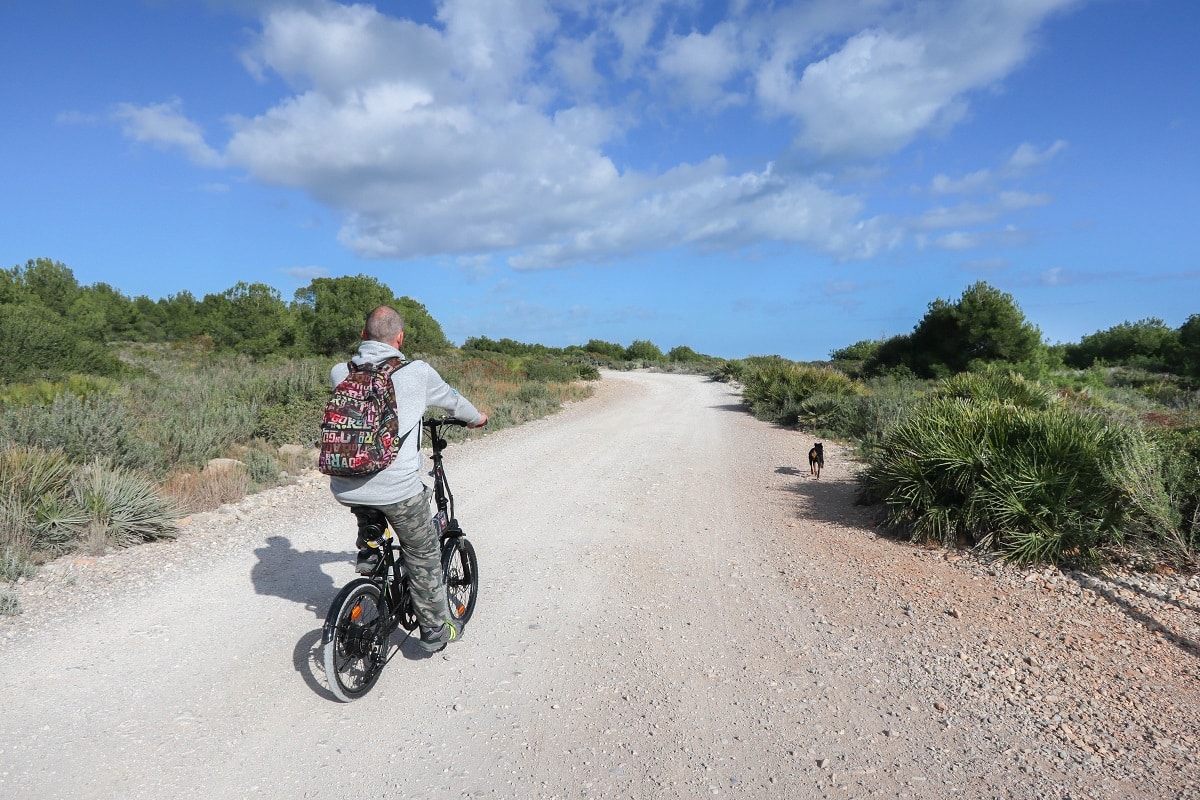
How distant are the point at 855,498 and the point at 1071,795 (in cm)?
574

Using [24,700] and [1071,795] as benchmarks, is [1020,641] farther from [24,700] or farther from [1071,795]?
[24,700]

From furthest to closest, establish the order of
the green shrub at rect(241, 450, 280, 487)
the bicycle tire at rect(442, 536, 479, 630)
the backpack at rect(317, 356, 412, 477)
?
the green shrub at rect(241, 450, 280, 487), the bicycle tire at rect(442, 536, 479, 630), the backpack at rect(317, 356, 412, 477)

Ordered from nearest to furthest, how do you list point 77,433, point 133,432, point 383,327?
point 383,327 < point 77,433 < point 133,432

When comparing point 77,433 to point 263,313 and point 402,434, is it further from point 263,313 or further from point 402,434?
point 263,313

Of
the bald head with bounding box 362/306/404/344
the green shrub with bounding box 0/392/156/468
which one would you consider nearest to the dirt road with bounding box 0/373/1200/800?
the bald head with bounding box 362/306/404/344

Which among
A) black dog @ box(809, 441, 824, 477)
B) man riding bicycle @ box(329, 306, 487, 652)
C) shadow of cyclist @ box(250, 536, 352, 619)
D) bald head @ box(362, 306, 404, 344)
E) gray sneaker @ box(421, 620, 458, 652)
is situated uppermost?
bald head @ box(362, 306, 404, 344)

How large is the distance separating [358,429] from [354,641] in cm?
115

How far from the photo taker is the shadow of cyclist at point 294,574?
4.89 metres

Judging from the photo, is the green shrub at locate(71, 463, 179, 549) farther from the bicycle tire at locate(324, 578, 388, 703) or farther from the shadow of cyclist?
the bicycle tire at locate(324, 578, 388, 703)

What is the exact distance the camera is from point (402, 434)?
342 centimetres

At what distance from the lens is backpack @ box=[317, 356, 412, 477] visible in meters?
3.14

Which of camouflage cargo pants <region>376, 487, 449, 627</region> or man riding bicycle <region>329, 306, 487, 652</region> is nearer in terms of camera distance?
man riding bicycle <region>329, 306, 487, 652</region>

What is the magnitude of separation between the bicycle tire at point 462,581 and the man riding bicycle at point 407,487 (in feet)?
1.65

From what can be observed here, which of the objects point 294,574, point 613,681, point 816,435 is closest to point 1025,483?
point 613,681
